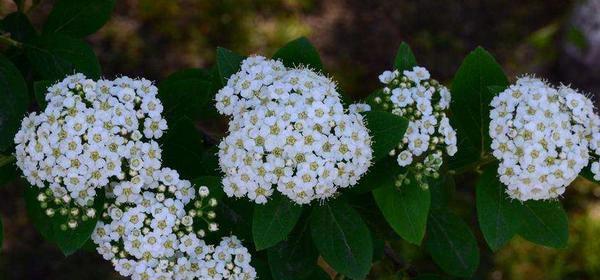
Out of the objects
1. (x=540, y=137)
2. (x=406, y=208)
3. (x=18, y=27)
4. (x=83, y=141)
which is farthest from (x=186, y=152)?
(x=540, y=137)

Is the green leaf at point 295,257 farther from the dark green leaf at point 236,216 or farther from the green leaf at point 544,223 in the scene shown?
the green leaf at point 544,223

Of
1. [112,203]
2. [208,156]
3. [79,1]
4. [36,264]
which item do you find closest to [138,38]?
[36,264]

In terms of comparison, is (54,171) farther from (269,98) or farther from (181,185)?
(269,98)

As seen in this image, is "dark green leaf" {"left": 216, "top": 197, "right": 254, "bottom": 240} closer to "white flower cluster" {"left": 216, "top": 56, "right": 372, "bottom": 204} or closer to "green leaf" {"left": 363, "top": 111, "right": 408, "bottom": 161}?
"white flower cluster" {"left": 216, "top": 56, "right": 372, "bottom": 204}

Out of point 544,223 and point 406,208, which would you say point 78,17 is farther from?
point 544,223

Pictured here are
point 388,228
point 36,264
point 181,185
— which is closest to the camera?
point 181,185
